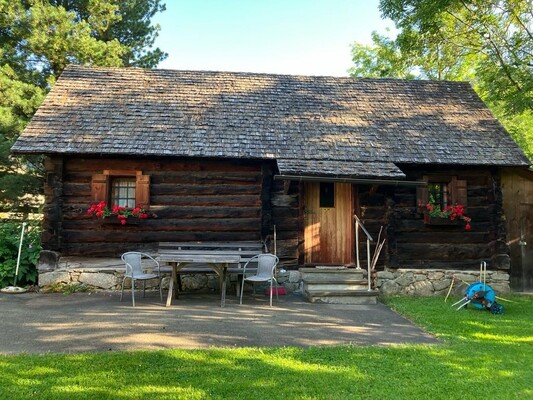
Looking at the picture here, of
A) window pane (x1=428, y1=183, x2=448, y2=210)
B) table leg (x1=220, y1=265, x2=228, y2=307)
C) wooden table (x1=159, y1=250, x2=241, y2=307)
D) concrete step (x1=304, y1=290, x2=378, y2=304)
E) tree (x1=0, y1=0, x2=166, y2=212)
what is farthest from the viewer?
tree (x1=0, y1=0, x2=166, y2=212)

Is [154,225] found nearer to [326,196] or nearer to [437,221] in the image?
[326,196]

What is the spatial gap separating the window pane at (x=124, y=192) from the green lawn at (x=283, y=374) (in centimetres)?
501

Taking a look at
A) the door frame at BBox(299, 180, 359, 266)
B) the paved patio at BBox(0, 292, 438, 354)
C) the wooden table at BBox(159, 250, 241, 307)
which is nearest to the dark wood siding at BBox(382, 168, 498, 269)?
the door frame at BBox(299, 180, 359, 266)

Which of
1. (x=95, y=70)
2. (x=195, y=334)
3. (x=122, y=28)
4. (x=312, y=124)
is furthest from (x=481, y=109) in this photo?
(x=122, y=28)

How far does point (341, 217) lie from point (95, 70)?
8113mm

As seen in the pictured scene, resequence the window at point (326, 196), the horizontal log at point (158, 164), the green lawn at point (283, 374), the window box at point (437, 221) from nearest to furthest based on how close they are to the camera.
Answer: the green lawn at point (283, 374), the horizontal log at point (158, 164), the window box at point (437, 221), the window at point (326, 196)

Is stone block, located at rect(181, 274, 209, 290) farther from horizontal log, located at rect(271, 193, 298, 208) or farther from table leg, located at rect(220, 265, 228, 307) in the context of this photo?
horizontal log, located at rect(271, 193, 298, 208)

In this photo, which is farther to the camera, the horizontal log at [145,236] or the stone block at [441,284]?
the stone block at [441,284]

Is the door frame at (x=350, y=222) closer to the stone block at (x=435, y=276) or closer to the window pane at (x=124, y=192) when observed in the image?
the stone block at (x=435, y=276)

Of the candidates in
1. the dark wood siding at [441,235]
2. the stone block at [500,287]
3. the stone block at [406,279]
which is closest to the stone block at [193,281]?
the dark wood siding at [441,235]

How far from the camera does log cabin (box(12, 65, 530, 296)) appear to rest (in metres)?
8.57

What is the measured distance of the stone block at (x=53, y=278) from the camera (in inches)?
327

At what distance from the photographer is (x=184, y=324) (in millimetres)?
5770

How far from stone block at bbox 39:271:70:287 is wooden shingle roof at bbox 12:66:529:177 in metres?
2.63
